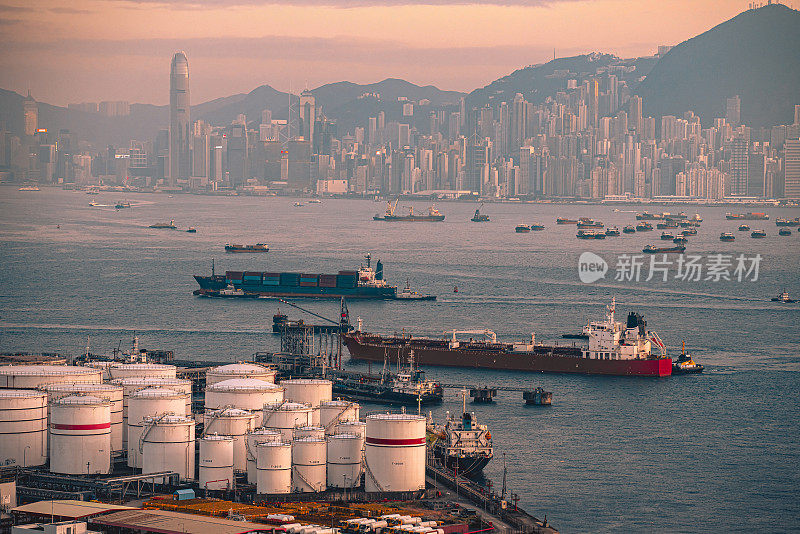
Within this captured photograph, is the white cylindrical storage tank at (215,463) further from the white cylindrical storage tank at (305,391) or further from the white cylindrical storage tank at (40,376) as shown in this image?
the white cylindrical storage tank at (40,376)

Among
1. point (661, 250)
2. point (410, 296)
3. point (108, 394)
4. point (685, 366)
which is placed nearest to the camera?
point (108, 394)

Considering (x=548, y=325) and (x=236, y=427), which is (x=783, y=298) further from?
(x=236, y=427)

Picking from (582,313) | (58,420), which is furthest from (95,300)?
(58,420)

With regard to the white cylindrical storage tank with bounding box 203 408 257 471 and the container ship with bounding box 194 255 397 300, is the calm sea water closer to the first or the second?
the container ship with bounding box 194 255 397 300

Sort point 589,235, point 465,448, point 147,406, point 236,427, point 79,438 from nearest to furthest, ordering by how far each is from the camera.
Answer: point 79,438 < point 236,427 < point 147,406 < point 465,448 < point 589,235

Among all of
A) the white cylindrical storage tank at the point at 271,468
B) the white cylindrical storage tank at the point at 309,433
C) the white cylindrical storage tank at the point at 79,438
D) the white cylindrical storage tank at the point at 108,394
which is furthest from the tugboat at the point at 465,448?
the white cylindrical storage tank at the point at 79,438

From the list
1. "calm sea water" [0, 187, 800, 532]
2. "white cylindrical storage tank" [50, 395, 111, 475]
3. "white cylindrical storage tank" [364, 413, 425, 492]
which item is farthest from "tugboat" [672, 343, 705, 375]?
"white cylindrical storage tank" [50, 395, 111, 475]

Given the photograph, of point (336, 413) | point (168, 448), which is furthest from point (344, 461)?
point (168, 448)
